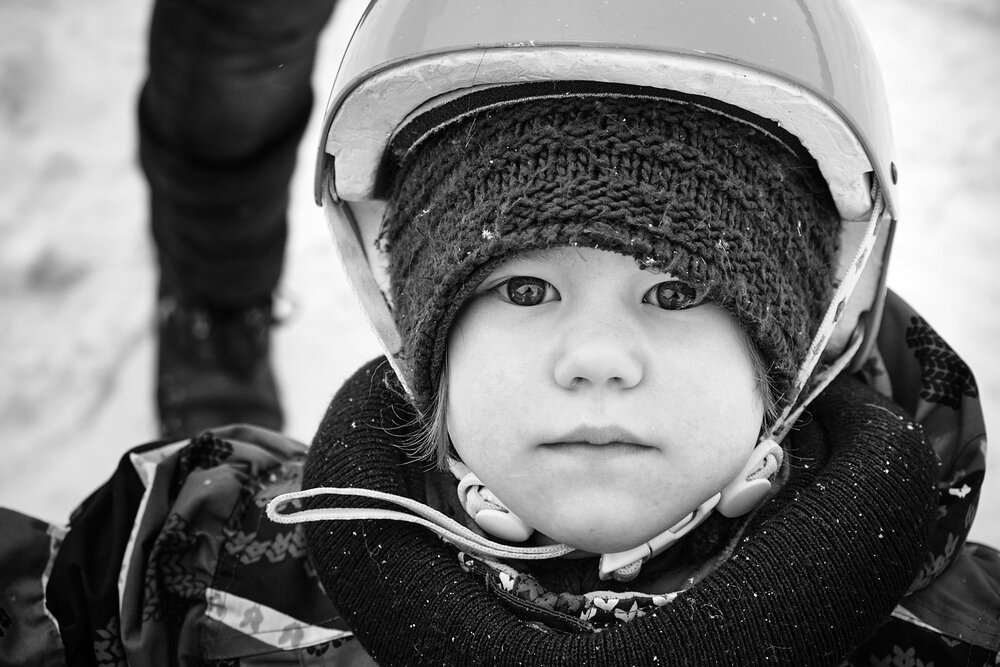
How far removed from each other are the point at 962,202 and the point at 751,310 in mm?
1993

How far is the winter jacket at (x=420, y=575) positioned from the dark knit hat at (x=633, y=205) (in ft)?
0.68

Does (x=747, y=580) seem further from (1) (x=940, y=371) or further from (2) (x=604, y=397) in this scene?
(1) (x=940, y=371)

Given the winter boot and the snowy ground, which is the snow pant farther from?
the snowy ground

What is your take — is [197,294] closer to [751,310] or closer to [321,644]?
[321,644]

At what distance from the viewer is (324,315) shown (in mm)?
2918

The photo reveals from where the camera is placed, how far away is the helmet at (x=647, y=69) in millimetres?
1235

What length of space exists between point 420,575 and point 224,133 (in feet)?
4.10

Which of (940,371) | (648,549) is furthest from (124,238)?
(940,371)

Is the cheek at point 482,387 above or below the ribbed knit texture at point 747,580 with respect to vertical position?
above

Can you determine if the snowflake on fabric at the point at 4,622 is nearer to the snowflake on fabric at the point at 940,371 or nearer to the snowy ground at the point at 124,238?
the snowy ground at the point at 124,238

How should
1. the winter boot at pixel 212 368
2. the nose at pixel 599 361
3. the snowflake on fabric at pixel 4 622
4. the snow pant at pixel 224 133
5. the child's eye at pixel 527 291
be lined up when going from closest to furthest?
1. the nose at pixel 599 361
2. the child's eye at pixel 527 291
3. the snowflake on fabric at pixel 4 622
4. the snow pant at pixel 224 133
5. the winter boot at pixel 212 368

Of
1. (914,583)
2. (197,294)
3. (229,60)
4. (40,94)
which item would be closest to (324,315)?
(197,294)

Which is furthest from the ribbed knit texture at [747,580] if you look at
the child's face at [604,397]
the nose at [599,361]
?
the nose at [599,361]

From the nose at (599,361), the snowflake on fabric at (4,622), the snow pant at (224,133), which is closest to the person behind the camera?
the nose at (599,361)
